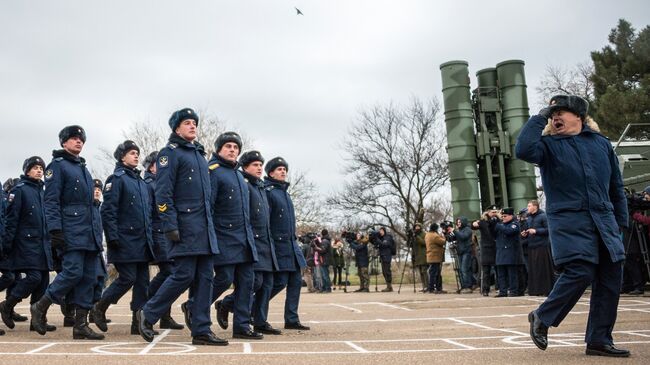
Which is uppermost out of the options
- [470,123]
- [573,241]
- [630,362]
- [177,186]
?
[470,123]

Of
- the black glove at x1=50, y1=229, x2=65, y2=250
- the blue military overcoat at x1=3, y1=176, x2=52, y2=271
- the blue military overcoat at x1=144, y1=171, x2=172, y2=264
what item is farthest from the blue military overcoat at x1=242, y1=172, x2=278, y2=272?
the blue military overcoat at x1=3, y1=176, x2=52, y2=271

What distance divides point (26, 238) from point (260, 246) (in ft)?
10.1

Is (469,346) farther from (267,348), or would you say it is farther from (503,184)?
(503,184)

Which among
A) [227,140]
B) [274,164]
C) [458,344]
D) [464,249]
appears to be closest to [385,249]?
[464,249]

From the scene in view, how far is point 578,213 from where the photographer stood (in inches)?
211

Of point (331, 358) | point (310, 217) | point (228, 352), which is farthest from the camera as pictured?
point (310, 217)

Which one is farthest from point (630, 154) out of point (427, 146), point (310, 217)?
point (310, 217)

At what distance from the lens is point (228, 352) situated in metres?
5.79

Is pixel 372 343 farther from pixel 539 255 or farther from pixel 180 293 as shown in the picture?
pixel 539 255

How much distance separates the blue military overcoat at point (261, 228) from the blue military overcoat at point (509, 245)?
7241mm

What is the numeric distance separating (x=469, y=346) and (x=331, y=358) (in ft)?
4.71

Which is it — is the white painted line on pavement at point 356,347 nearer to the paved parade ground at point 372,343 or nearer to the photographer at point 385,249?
the paved parade ground at point 372,343

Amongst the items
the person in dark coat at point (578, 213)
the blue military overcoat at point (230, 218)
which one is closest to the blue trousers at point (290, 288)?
the blue military overcoat at point (230, 218)

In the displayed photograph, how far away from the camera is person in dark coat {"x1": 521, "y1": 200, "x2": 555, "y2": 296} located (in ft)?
43.4
